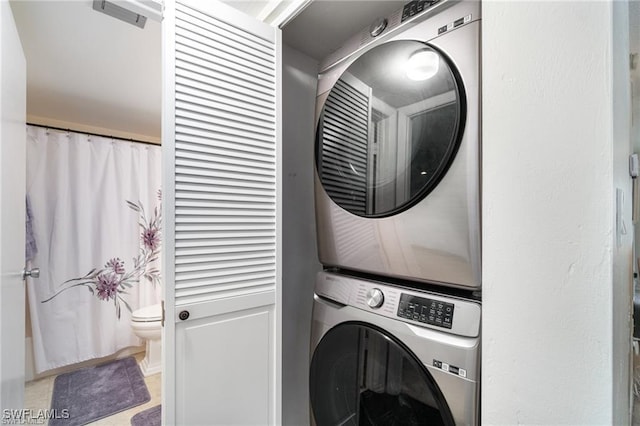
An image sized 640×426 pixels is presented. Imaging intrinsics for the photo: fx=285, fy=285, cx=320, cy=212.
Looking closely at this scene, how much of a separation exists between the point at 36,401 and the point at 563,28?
326 cm

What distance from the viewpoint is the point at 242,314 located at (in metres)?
1.13

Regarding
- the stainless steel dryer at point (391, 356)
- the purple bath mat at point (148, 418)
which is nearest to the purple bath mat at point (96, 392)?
the purple bath mat at point (148, 418)

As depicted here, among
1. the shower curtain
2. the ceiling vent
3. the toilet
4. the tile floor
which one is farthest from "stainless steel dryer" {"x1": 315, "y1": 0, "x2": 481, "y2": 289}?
the shower curtain

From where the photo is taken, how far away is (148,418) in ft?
6.00

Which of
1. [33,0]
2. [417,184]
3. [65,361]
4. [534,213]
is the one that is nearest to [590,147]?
[534,213]

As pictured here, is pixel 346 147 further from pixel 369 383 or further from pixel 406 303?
pixel 369 383

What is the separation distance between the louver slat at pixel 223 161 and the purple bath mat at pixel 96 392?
1678mm

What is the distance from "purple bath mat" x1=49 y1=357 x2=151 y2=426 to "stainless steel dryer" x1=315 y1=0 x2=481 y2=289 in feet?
6.35

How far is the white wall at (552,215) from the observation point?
0.39 meters

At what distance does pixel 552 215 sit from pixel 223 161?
98cm

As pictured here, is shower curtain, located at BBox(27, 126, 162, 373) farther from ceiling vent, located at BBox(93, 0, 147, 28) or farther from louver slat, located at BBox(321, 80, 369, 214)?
louver slat, located at BBox(321, 80, 369, 214)

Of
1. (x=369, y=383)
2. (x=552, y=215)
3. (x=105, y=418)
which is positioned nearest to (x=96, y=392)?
(x=105, y=418)

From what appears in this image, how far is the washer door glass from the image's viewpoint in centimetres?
86

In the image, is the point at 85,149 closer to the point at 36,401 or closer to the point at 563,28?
the point at 36,401
